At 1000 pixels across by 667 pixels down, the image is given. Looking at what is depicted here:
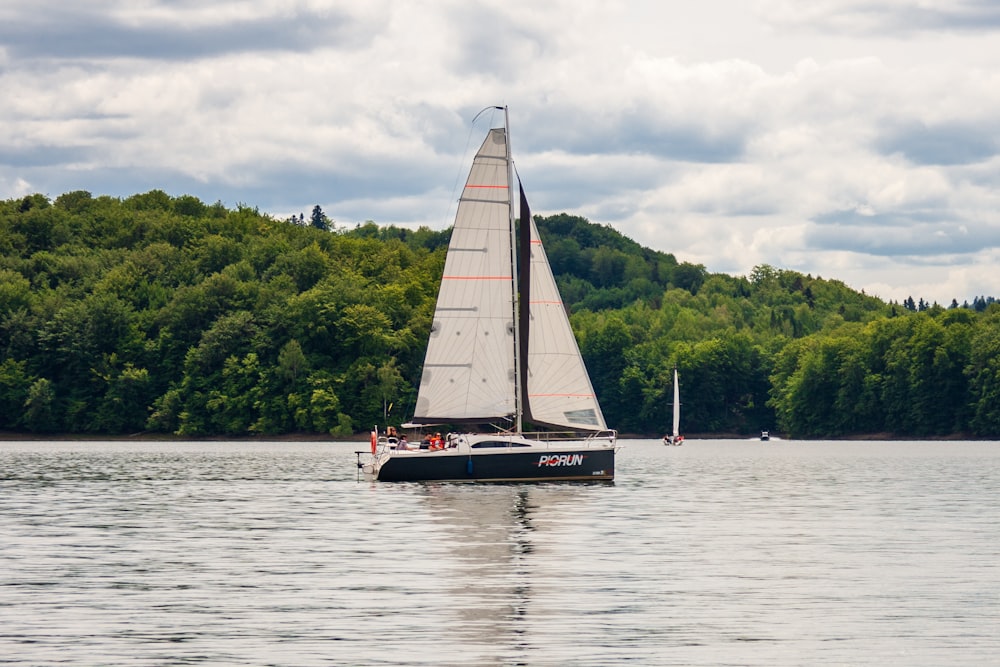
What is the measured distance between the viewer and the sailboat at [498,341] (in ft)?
239

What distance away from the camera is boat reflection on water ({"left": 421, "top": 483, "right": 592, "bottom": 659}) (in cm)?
2906

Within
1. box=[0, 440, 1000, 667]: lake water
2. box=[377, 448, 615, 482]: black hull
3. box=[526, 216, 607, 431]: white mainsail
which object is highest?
box=[526, 216, 607, 431]: white mainsail

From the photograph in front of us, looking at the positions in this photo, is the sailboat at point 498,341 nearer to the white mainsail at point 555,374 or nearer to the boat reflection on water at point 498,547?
the white mainsail at point 555,374

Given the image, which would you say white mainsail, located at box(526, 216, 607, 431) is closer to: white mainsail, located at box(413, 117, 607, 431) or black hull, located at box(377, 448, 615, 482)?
white mainsail, located at box(413, 117, 607, 431)

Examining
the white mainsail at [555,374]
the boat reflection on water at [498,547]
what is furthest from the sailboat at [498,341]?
the boat reflection on water at [498,547]

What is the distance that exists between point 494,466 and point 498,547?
2616 cm

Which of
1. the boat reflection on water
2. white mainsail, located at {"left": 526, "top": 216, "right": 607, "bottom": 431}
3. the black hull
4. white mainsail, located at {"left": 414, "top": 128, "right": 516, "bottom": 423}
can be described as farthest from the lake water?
white mainsail, located at {"left": 414, "top": 128, "right": 516, "bottom": 423}

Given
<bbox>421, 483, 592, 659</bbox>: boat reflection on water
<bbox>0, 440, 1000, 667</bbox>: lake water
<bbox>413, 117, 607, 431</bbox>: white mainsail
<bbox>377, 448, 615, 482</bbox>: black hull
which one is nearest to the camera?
<bbox>0, 440, 1000, 667</bbox>: lake water

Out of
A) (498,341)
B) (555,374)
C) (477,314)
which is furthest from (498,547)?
(477,314)

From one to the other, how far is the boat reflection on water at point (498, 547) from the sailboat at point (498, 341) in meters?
3.09

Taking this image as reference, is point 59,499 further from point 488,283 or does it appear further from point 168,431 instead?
point 168,431

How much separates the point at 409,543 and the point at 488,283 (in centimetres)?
3004

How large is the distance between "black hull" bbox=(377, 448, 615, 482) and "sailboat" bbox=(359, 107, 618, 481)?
152mm

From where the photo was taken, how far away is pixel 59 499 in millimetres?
65125
